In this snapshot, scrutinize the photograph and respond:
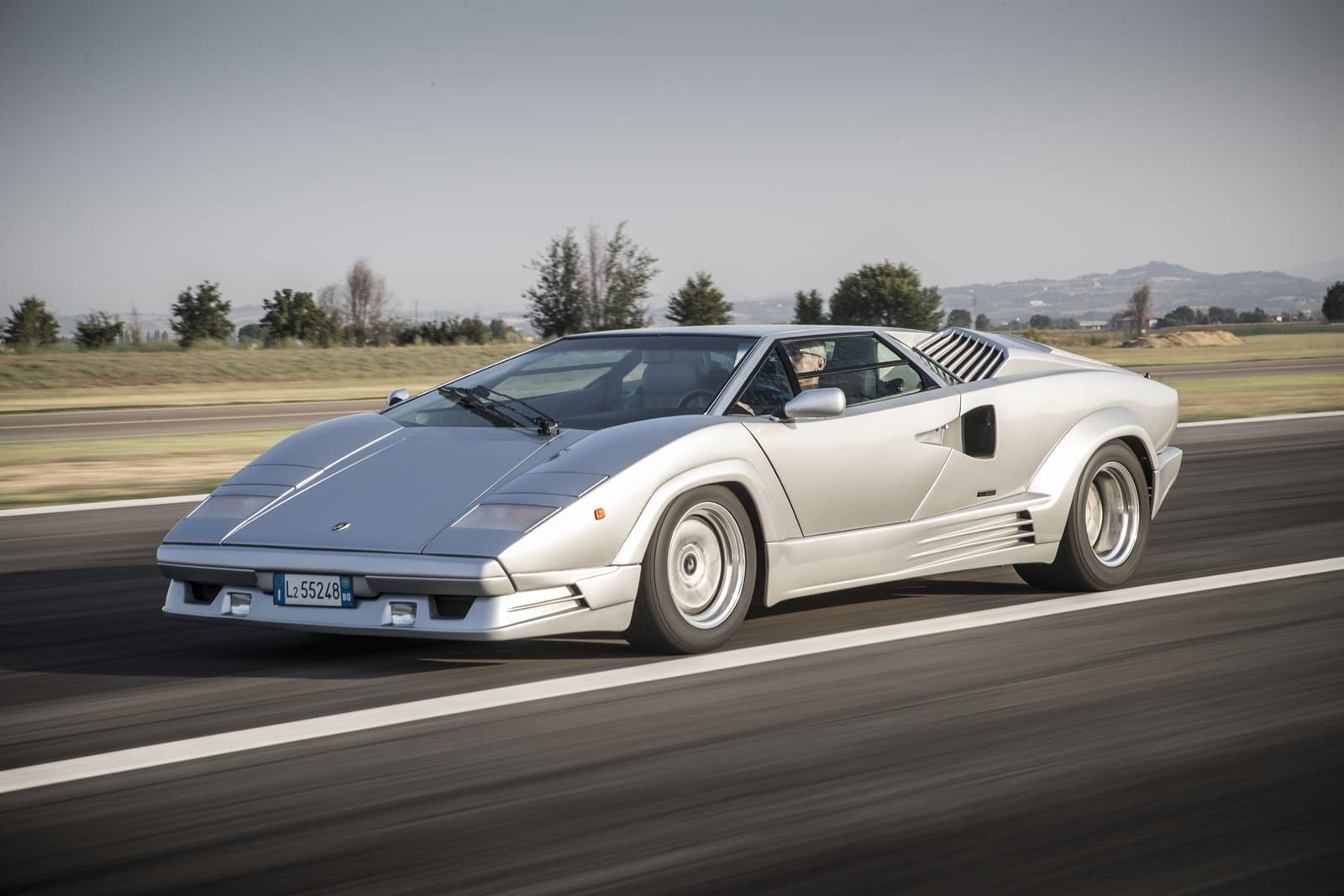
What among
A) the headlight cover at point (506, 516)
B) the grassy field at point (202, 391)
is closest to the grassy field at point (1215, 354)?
the grassy field at point (202, 391)

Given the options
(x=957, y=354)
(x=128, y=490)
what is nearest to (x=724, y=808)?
(x=957, y=354)

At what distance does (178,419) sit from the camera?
26.4 metres

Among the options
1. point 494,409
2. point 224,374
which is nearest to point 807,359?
point 494,409

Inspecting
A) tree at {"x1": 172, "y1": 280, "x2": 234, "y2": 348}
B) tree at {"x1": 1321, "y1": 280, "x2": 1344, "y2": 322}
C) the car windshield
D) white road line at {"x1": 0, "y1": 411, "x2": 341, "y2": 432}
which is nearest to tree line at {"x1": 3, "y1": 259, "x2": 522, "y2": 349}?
tree at {"x1": 172, "y1": 280, "x2": 234, "y2": 348}

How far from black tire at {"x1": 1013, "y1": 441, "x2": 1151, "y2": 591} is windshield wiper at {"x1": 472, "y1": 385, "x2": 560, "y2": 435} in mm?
2571

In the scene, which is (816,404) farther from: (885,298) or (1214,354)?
(885,298)

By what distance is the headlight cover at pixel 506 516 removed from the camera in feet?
18.2

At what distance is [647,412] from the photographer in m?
6.56

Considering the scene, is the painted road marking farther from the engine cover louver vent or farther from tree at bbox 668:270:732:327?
tree at bbox 668:270:732:327

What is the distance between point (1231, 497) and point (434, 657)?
7.62 m

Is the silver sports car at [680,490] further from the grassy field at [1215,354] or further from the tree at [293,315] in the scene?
the tree at [293,315]

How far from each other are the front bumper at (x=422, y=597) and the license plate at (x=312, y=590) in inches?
0.9

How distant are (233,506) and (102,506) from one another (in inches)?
269

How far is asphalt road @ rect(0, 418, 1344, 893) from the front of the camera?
3.62 m
